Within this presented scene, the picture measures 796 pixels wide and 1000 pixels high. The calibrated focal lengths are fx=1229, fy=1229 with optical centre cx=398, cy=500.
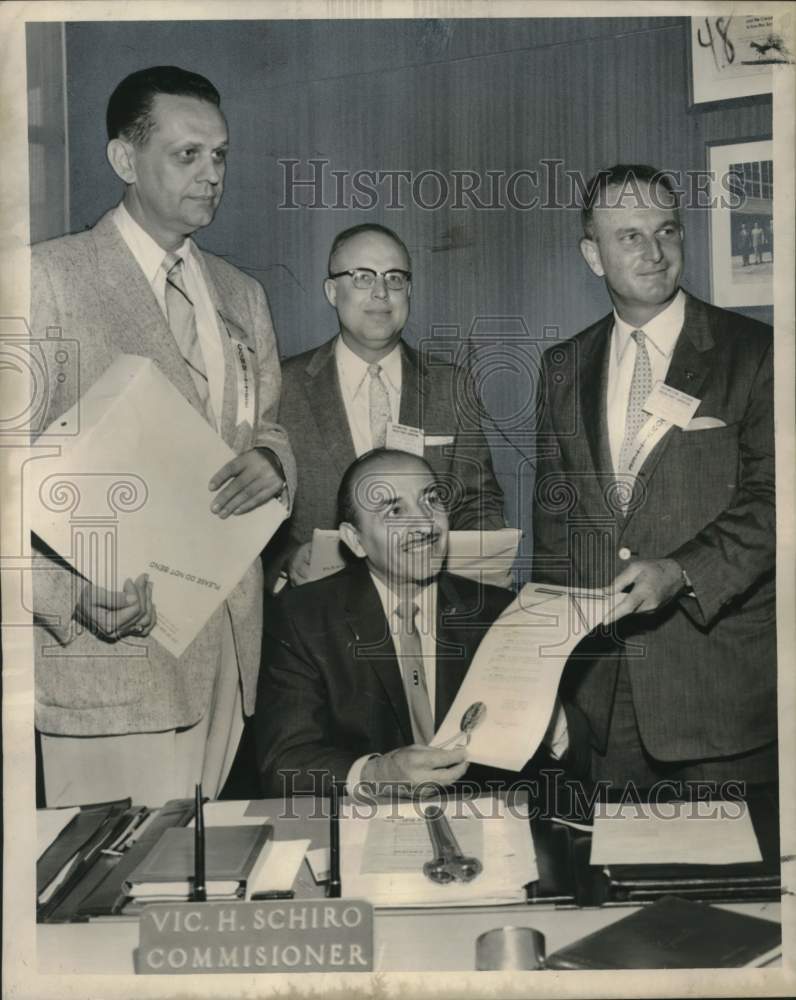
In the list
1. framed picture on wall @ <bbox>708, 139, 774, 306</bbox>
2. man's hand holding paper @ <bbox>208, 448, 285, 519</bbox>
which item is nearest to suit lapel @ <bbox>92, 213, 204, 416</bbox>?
man's hand holding paper @ <bbox>208, 448, 285, 519</bbox>

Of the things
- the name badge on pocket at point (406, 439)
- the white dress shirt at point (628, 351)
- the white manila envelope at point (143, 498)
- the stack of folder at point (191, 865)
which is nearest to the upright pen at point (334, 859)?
the stack of folder at point (191, 865)

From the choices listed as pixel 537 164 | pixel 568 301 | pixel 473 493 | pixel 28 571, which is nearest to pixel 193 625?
pixel 28 571

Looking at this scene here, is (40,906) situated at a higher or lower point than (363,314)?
lower

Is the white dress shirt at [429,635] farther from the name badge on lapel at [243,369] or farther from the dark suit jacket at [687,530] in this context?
the name badge on lapel at [243,369]

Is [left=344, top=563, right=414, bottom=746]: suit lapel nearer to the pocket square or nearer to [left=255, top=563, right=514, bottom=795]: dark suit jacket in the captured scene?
[left=255, top=563, right=514, bottom=795]: dark suit jacket

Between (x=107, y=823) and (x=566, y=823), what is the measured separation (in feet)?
2.97

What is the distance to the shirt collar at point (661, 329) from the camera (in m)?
2.47

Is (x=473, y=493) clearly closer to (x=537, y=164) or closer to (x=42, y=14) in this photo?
(x=537, y=164)

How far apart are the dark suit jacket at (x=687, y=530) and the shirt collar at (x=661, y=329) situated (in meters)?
0.02

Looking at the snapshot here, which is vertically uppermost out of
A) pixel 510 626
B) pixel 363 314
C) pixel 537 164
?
pixel 537 164

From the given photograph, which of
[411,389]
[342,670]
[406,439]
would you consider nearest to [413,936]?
[342,670]

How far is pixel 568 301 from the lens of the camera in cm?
246

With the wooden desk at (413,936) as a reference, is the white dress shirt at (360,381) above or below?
above

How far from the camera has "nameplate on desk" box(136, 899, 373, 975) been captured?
2.32 meters
